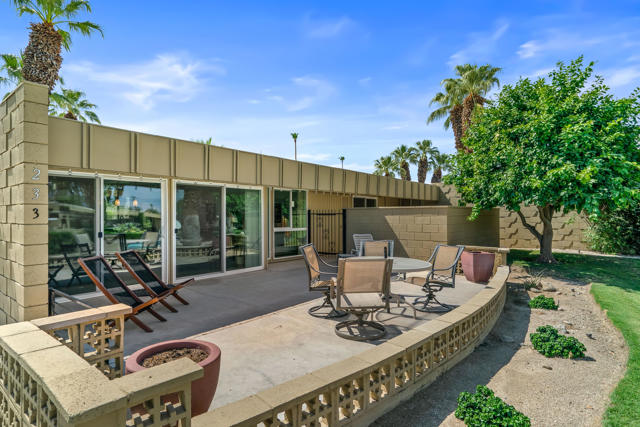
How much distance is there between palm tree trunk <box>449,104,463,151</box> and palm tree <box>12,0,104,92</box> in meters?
18.8

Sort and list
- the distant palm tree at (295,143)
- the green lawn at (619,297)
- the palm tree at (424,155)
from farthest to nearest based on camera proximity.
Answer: the distant palm tree at (295,143), the palm tree at (424,155), the green lawn at (619,297)

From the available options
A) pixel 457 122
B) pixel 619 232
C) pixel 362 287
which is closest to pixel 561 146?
pixel 362 287

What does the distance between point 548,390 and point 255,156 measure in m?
7.44

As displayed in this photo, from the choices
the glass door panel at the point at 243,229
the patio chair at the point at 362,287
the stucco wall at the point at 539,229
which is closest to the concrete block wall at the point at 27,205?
the patio chair at the point at 362,287

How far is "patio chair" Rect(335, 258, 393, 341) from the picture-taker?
393 cm

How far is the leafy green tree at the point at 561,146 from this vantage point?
27.6ft

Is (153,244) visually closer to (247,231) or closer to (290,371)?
(247,231)

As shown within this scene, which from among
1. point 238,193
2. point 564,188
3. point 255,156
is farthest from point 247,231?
point 564,188

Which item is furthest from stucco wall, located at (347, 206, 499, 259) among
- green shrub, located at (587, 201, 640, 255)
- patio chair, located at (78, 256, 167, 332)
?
patio chair, located at (78, 256, 167, 332)

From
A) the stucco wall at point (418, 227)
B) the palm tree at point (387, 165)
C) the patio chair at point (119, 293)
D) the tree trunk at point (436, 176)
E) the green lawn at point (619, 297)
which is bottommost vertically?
the green lawn at point (619, 297)

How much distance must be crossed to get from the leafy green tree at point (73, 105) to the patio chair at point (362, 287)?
60.3ft

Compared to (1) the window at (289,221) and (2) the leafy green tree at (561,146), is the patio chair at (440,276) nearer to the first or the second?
(2) the leafy green tree at (561,146)

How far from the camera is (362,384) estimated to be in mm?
2480

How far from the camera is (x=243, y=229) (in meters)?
9.02
